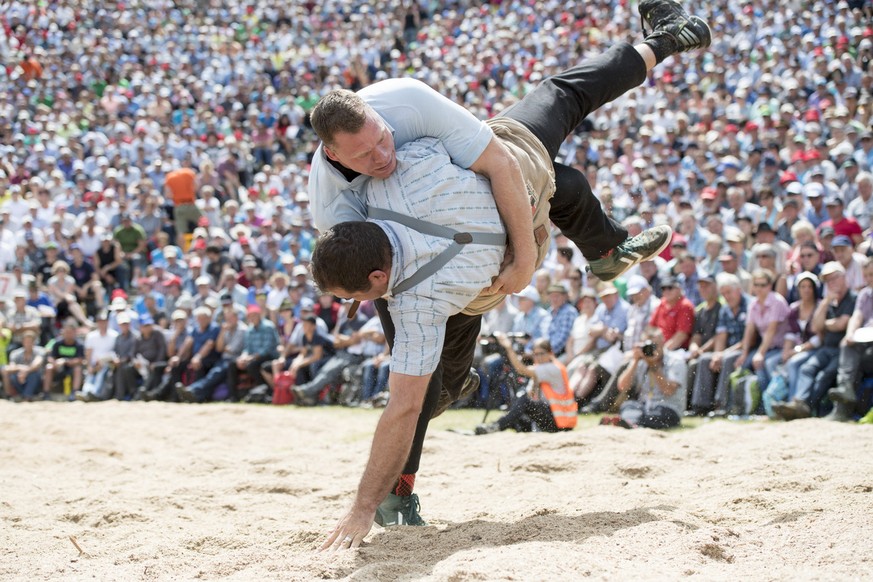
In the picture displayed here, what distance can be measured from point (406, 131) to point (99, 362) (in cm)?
909

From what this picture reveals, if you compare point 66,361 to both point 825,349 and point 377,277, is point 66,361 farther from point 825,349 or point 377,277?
point 377,277

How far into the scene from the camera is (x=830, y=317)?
25.4 ft

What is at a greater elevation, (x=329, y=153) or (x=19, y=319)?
(x=329, y=153)

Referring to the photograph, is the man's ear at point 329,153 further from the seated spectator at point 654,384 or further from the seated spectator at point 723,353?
the seated spectator at point 723,353


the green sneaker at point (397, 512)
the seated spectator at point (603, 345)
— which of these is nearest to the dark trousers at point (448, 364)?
the green sneaker at point (397, 512)

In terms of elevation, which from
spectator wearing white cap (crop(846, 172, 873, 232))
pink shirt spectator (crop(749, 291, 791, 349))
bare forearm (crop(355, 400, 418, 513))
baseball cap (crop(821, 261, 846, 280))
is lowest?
bare forearm (crop(355, 400, 418, 513))

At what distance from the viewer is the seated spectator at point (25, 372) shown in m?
11.9

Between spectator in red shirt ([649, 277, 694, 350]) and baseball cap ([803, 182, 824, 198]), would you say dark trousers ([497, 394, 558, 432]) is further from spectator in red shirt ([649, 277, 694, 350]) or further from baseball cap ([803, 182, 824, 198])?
baseball cap ([803, 182, 824, 198])

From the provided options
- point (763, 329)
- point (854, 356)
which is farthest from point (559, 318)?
point (854, 356)

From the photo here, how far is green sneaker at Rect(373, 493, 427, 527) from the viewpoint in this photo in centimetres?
409

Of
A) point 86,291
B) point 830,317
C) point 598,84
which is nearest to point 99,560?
point 598,84

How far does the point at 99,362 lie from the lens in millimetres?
11812

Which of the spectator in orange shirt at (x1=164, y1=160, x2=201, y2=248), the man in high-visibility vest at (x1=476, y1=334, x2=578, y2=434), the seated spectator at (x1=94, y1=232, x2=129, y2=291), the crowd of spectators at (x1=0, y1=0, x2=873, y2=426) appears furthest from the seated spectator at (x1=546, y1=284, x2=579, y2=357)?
the spectator in orange shirt at (x1=164, y1=160, x2=201, y2=248)

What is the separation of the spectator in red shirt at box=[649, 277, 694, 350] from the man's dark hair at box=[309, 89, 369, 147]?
5.60 m
